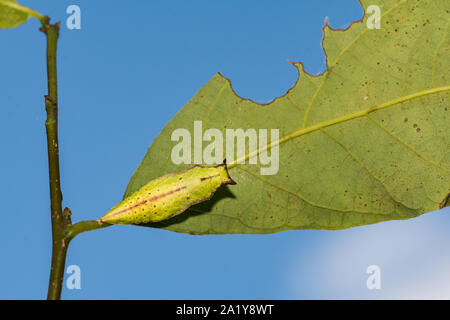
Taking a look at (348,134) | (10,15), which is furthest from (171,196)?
(10,15)

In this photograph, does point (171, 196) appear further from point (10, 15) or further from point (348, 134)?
point (10, 15)

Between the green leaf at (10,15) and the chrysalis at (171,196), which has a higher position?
the green leaf at (10,15)

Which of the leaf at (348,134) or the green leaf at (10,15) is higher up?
the green leaf at (10,15)

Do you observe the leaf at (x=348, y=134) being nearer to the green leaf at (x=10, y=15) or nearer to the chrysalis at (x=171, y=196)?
the chrysalis at (x=171, y=196)

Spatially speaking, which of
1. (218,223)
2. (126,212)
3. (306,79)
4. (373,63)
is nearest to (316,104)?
(306,79)

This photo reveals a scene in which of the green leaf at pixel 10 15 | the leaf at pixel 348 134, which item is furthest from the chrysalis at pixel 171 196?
the green leaf at pixel 10 15

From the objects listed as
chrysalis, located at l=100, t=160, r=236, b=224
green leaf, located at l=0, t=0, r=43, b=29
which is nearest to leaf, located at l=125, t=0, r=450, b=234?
chrysalis, located at l=100, t=160, r=236, b=224
